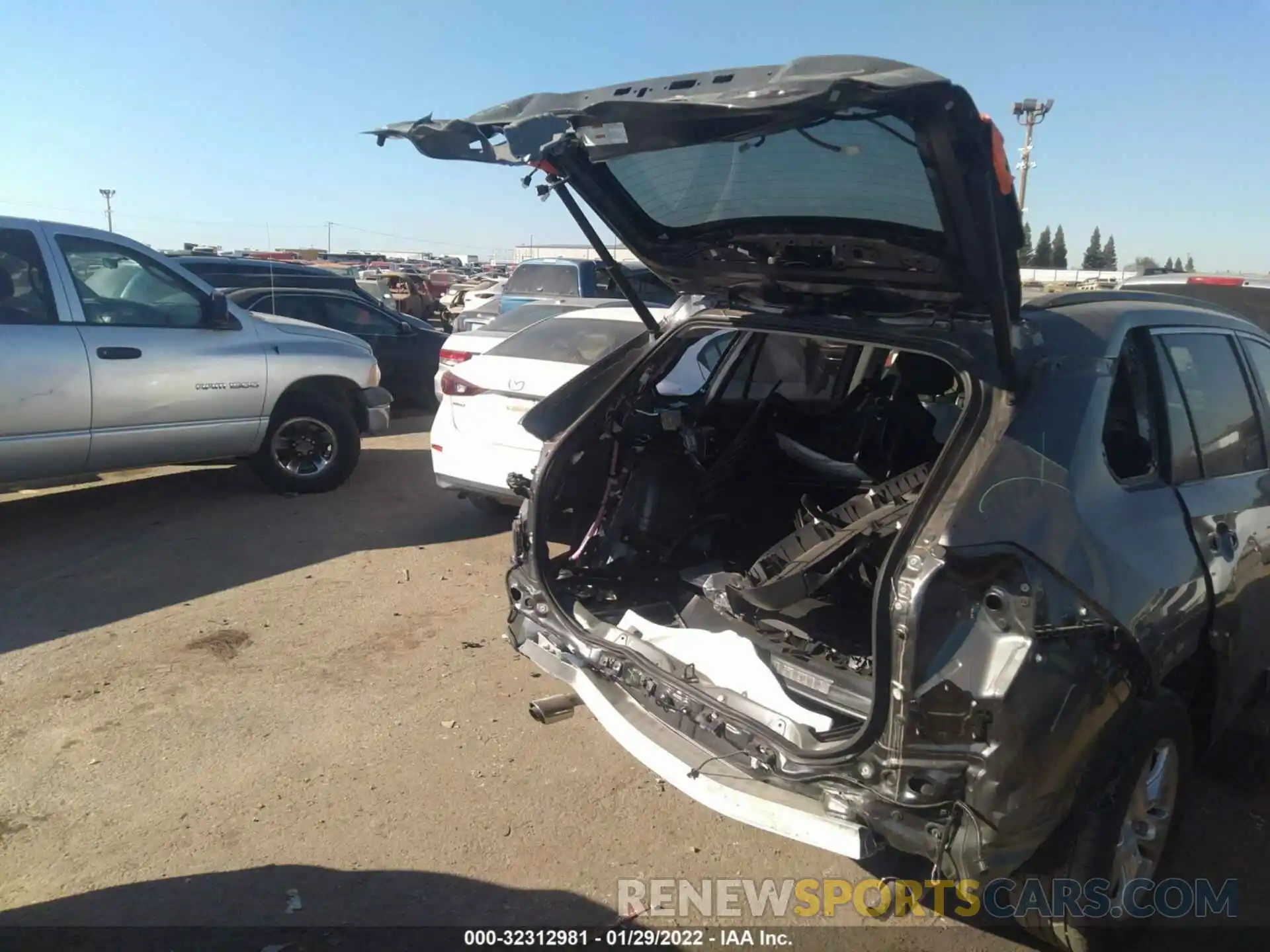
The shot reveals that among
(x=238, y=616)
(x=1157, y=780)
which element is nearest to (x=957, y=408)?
(x=1157, y=780)

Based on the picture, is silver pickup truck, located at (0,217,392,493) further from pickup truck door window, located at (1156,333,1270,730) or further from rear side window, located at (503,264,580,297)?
rear side window, located at (503,264,580,297)

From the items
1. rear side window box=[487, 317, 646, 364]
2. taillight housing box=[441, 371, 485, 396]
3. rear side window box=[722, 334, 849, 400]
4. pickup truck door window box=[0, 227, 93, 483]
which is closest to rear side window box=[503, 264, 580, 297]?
rear side window box=[487, 317, 646, 364]

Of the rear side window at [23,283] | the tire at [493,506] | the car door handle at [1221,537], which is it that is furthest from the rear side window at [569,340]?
the car door handle at [1221,537]

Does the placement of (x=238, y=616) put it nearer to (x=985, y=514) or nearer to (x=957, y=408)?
(x=957, y=408)

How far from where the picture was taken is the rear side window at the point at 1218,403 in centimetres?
325

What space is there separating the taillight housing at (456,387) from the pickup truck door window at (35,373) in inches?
90.2

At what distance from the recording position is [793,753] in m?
2.74

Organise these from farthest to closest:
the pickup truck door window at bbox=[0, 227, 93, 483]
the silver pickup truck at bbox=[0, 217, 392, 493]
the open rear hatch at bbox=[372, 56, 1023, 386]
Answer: the silver pickup truck at bbox=[0, 217, 392, 493] → the pickup truck door window at bbox=[0, 227, 93, 483] → the open rear hatch at bbox=[372, 56, 1023, 386]

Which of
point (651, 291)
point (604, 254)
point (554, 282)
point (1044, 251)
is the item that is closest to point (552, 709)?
point (604, 254)

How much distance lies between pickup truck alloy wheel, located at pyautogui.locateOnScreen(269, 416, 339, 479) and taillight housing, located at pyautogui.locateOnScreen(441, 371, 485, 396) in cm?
179

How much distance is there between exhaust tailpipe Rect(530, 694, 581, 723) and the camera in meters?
3.43

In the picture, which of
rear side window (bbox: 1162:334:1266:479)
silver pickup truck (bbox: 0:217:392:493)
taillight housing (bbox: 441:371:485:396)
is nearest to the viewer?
rear side window (bbox: 1162:334:1266:479)

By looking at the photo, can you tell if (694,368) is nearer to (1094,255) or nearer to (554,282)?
(554,282)

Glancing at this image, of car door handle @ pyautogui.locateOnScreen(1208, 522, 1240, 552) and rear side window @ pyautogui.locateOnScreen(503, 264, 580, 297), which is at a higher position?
rear side window @ pyautogui.locateOnScreen(503, 264, 580, 297)
